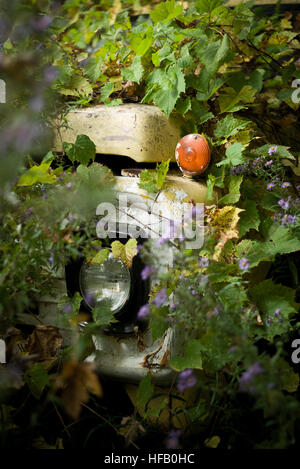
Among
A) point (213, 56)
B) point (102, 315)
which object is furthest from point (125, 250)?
point (213, 56)

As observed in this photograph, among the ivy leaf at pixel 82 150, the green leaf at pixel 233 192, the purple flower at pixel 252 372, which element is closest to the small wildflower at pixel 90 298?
the ivy leaf at pixel 82 150

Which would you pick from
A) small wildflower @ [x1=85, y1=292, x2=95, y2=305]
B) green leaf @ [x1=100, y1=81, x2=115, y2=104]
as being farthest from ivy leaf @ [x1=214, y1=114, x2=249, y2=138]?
small wildflower @ [x1=85, y1=292, x2=95, y2=305]

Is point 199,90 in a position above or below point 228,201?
above

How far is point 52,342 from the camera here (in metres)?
1.57

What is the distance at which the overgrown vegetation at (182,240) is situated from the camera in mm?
1203

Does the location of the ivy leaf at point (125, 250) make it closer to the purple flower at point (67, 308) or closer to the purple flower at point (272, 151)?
the purple flower at point (67, 308)

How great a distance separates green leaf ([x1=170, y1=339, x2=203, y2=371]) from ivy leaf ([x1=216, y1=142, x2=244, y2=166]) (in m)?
0.71

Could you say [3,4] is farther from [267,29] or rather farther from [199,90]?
[267,29]

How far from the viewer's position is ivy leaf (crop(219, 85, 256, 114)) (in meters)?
1.85

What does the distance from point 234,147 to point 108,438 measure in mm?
1197

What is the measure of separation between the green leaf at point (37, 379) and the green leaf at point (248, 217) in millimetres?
898

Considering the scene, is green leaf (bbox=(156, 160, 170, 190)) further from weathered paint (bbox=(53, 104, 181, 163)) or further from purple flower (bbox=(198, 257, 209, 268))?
purple flower (bbox=(198, 257, 209, 268))

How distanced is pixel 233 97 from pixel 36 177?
0.96 meters

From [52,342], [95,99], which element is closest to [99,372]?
[52,342]
